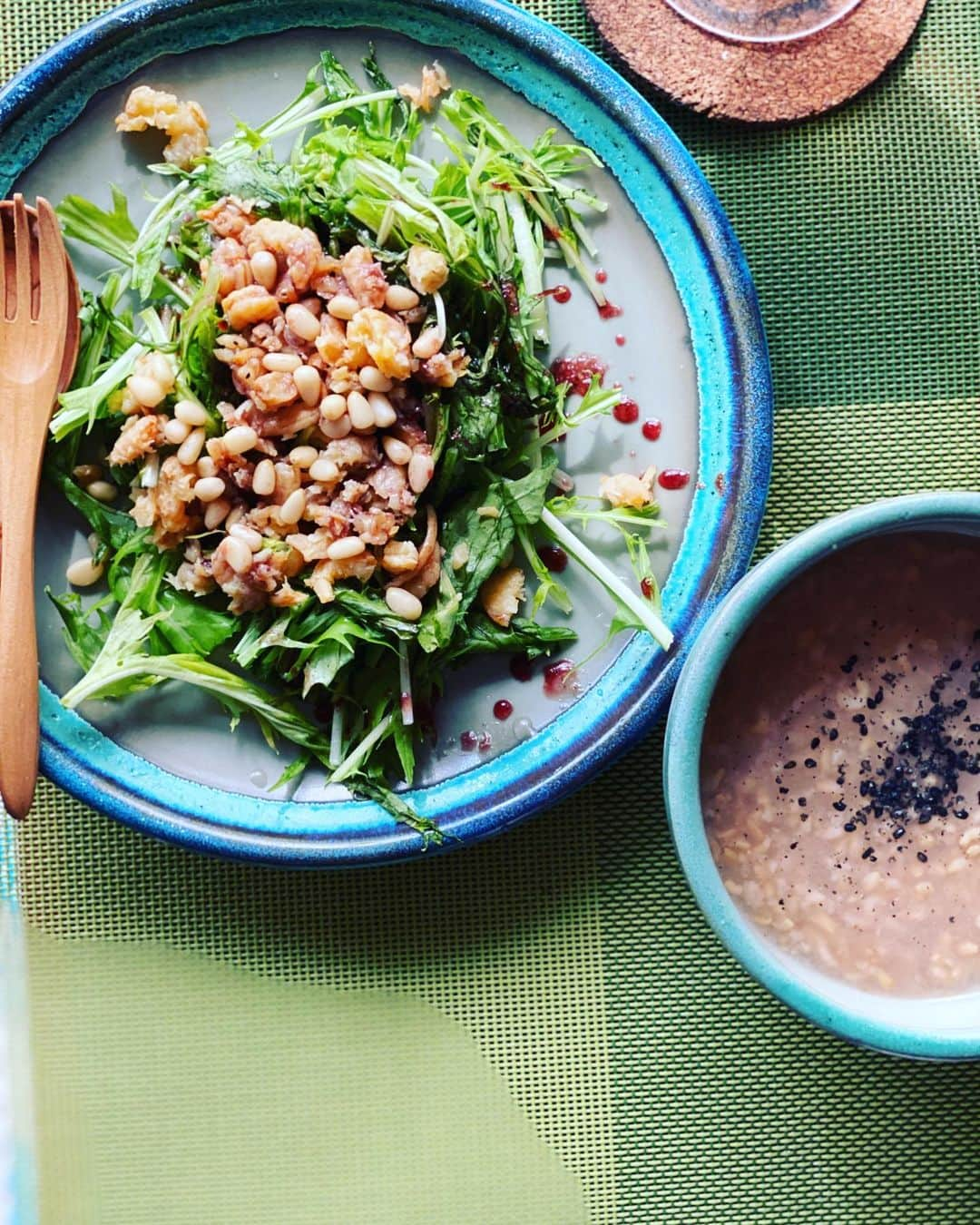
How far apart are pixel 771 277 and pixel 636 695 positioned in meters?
0.58

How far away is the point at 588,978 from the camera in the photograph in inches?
62.8

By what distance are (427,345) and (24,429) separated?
0.48 metres

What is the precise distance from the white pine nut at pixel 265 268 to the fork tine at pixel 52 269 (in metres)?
0.23

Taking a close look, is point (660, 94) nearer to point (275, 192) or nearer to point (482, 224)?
point (482, 224)

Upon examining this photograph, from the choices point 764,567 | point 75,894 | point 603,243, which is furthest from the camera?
point 75,894

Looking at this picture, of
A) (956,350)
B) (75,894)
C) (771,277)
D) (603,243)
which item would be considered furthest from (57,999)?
(956,350)

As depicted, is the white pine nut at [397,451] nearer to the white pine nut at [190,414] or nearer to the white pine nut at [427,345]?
the white pine nut at [427,345]

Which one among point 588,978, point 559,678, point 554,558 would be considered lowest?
point 588,978

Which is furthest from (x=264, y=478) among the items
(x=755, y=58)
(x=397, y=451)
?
(x=755, y=58)

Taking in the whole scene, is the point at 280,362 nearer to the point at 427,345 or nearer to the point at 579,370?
the point at 427,345

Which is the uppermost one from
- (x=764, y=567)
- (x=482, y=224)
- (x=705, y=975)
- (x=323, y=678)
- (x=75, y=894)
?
(x=482, y=224)

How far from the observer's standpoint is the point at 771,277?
61.9 inches

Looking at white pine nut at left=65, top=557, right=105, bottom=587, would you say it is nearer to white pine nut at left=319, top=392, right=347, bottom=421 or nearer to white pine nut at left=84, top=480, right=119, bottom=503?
white pine nut at left=84, top=480, right=119, bottom=503

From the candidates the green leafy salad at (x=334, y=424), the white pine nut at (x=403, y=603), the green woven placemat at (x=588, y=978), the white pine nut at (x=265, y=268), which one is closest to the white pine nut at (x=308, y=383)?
the green leafy salad at (x=334, y=424)
